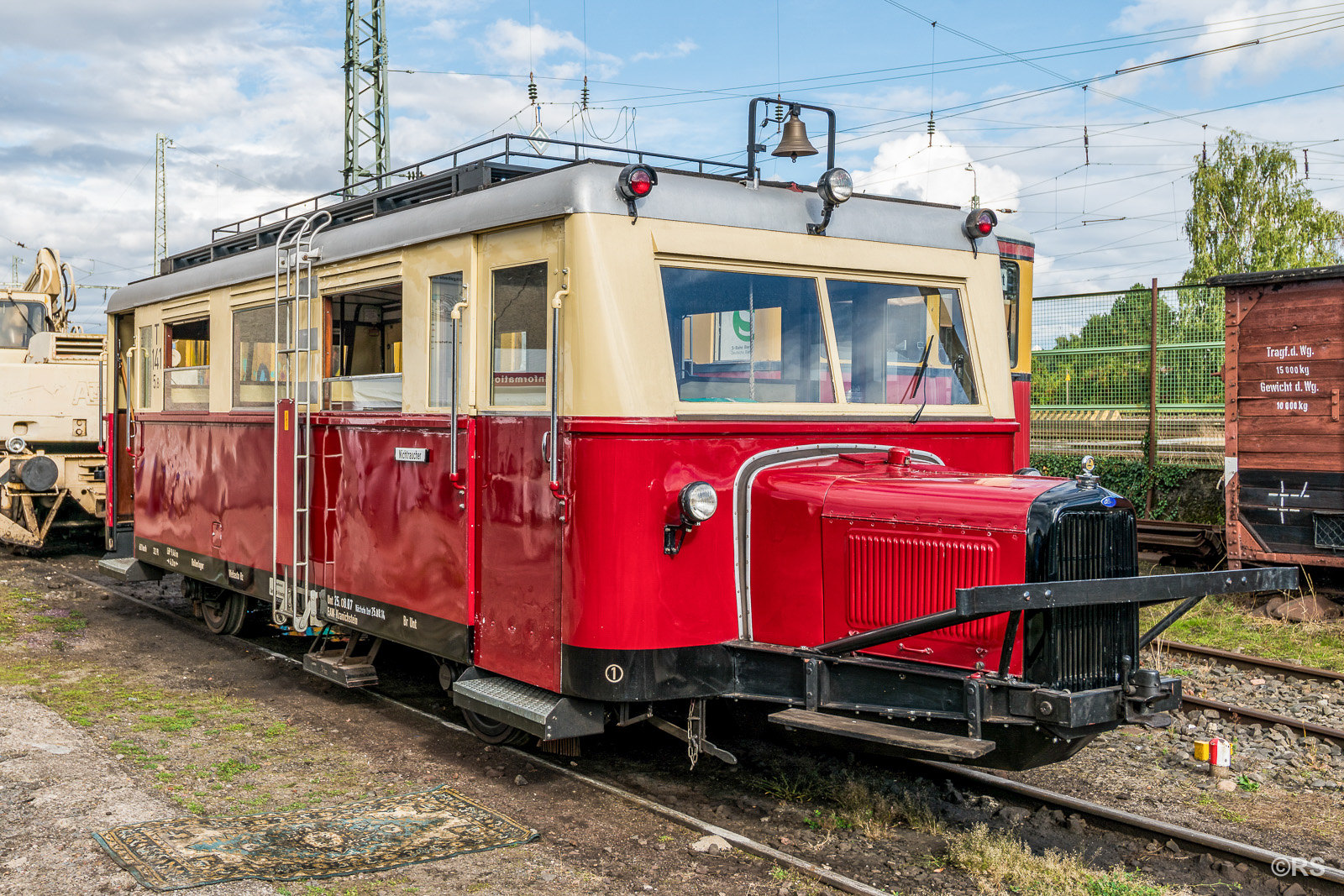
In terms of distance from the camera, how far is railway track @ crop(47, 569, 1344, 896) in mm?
4715

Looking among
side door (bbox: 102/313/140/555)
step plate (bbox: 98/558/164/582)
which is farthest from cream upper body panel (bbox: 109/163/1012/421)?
step plate (bbox: 98/558/164/582)

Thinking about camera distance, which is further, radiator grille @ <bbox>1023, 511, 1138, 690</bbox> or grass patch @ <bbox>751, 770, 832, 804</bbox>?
grass patch @ <bbox>751, 770, 832, 804</bbox>

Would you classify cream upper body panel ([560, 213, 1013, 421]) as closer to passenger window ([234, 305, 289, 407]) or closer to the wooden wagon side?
passenger window ([234, 305, 289, 407])

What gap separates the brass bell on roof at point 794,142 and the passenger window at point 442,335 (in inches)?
74.8

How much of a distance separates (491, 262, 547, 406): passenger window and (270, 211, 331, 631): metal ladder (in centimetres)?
205

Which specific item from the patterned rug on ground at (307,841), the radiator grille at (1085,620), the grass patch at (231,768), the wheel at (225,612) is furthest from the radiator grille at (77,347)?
the radiator grille at (1085,620)

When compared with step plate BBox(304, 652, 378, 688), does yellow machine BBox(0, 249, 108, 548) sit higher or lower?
higher

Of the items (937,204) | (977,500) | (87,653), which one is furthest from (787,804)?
(87,653)

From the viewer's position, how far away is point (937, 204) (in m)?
6.34

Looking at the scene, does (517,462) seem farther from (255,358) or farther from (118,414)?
(118,414)

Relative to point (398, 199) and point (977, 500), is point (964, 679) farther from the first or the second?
point (398, 199)

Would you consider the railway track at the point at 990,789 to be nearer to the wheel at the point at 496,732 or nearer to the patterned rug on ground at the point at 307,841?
the wheel at the point at 496,732

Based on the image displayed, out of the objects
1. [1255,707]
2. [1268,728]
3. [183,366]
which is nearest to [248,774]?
[183,366]

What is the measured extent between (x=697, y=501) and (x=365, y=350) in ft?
9.06
